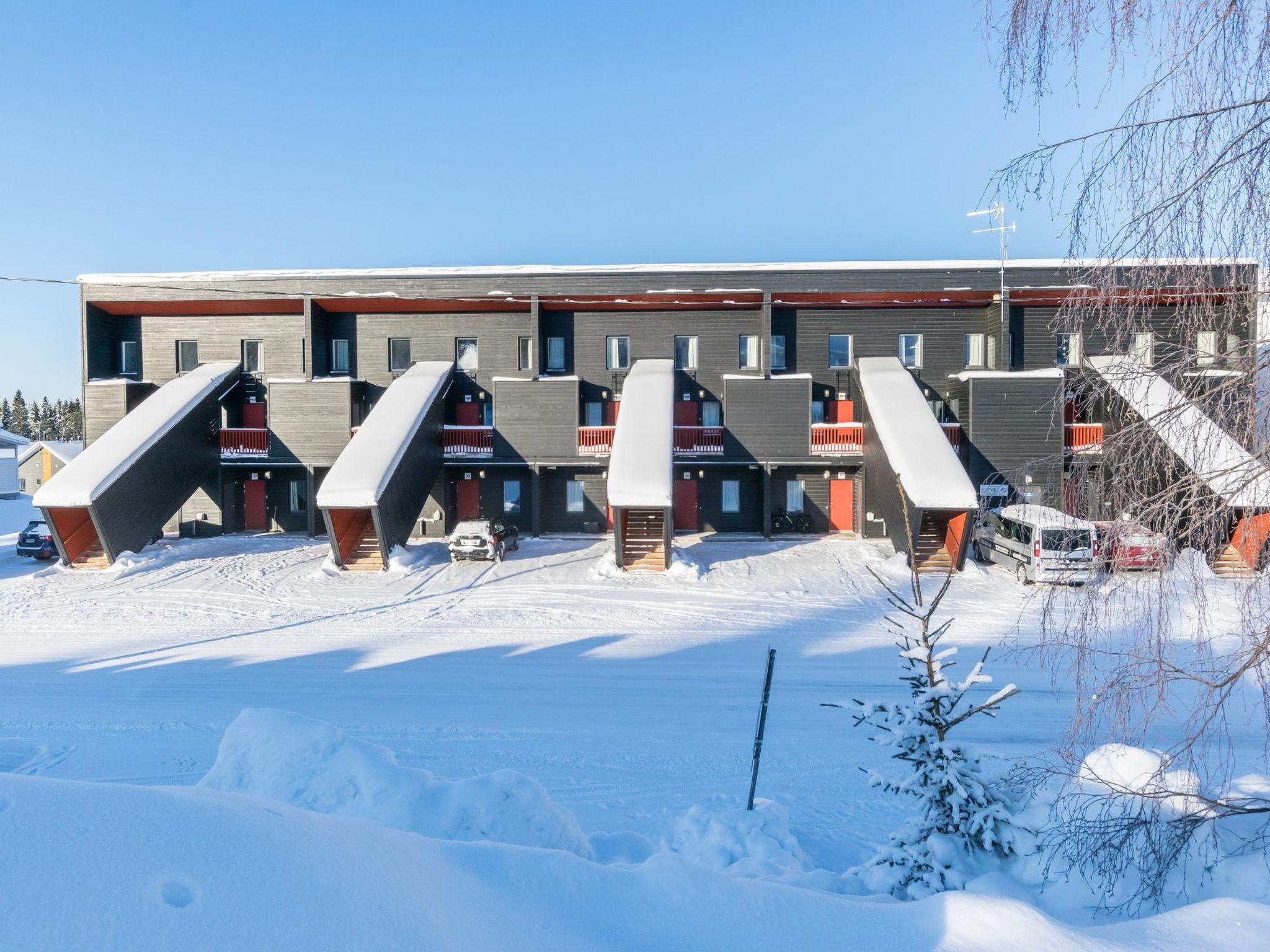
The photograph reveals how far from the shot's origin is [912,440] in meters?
17.2

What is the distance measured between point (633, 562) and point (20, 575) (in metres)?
15.9

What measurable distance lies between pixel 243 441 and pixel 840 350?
66.3 ft

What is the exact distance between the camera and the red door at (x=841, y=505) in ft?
71.2

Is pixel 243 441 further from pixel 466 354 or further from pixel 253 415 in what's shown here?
pixel 466 354

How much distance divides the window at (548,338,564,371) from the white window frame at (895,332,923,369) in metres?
11.4

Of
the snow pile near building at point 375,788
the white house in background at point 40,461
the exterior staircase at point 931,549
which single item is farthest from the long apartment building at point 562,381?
the white house in background at point 40,461

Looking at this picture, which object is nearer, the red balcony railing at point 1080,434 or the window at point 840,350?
the red balcony railing at point 1080,434

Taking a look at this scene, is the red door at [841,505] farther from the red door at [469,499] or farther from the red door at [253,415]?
the red door at [253,415]

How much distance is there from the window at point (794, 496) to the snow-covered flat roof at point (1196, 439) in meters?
19.0

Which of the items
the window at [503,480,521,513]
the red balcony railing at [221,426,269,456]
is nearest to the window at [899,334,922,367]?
the window at [503,480,521,513]

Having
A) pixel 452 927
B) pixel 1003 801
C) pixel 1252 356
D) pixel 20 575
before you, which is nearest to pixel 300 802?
pixel 452 927

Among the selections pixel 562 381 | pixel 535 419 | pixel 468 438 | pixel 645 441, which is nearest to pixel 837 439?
pixel 645 441

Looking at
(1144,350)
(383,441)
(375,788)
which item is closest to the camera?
(1144,350)

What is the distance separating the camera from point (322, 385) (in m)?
20.7
